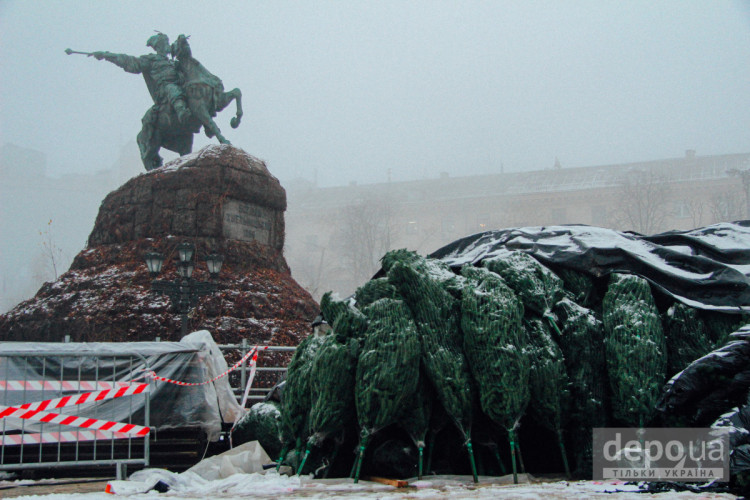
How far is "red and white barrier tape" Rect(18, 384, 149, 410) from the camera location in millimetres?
5695

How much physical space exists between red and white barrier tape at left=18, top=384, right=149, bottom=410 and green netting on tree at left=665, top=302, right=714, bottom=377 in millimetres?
4178

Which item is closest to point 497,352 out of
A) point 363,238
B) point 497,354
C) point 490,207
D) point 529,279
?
point 497,354

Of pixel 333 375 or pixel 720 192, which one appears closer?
pixel 333 375

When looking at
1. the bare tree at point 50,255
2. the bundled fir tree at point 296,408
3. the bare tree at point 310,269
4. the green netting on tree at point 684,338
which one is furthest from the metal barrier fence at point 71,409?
the bare tree at point 310,269

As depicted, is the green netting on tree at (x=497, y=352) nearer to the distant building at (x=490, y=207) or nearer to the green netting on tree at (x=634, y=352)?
the green netting on tree at (x=634, y=352)

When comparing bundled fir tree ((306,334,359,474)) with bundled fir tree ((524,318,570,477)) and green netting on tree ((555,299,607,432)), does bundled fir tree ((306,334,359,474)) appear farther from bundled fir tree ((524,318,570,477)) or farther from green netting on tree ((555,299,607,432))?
green netting on tree ((555,299,607,432))

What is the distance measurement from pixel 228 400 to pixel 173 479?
278cm

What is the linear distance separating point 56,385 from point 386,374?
3192mm

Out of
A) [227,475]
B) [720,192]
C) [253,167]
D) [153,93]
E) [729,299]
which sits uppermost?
[720,192]

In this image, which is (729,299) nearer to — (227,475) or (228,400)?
(227,475)

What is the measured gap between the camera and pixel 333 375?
4.57 metres

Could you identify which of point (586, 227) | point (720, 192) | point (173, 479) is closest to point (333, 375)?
point (173, 479)

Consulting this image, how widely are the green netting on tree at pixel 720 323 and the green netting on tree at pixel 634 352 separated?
42 centimetres

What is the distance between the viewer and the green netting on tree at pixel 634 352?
4637 mm
